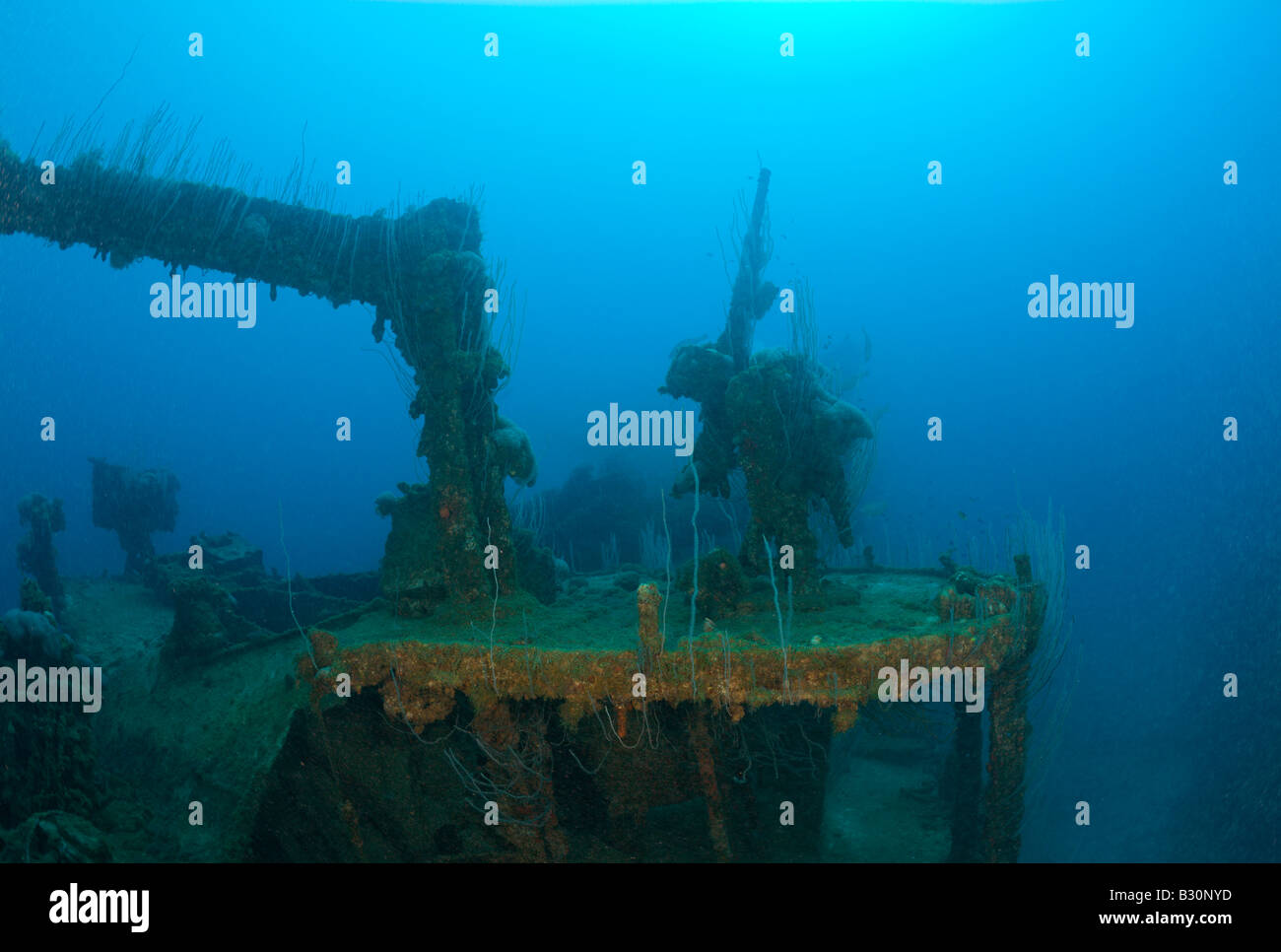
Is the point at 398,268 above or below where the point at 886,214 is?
below

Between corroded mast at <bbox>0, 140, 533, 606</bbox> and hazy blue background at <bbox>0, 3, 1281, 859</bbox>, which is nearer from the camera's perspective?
corroded mast at <bbox>0, 140, 533, 606</bbox>

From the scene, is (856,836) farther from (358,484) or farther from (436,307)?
(358,484)

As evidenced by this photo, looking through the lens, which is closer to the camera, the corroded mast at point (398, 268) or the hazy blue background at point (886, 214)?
the corroded mast at point (398, 268)

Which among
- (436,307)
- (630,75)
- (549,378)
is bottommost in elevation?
(436,307)

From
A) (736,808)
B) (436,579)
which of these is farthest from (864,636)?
(436,579)

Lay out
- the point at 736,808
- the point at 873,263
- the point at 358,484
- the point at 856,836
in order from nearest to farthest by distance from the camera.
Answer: the point at 736,808, the point at 856,836, the point at 873,263, the point at 358,484

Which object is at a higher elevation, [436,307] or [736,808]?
[436,307]

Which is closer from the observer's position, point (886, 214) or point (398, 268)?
point (398, 268)

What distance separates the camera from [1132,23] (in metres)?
57.8

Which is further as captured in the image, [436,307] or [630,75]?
[630,75]

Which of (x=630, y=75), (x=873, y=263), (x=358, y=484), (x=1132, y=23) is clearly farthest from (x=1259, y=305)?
(x=358, y=484)
